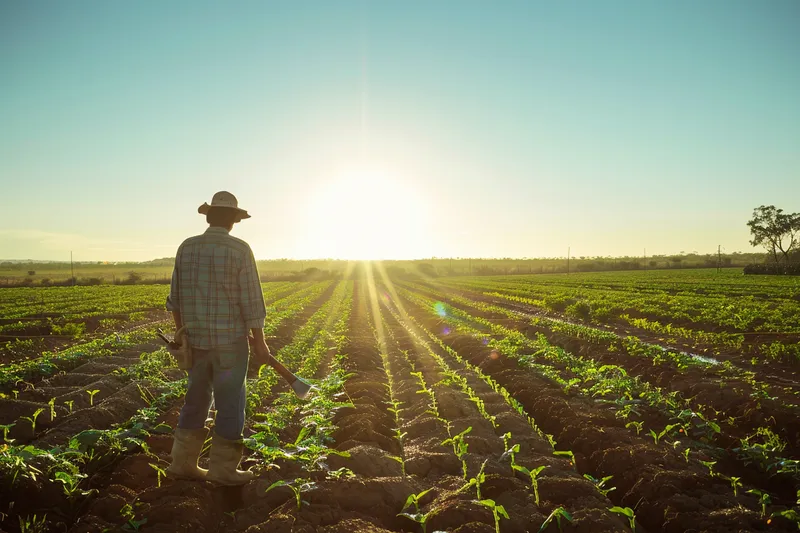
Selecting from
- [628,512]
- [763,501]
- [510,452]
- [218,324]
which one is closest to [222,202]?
[218,324]

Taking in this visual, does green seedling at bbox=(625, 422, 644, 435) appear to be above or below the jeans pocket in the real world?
below

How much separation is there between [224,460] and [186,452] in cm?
38

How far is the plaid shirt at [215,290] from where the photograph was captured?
370 centimetres

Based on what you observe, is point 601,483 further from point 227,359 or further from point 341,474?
point 227,359

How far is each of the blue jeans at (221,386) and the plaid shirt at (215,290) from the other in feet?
0.35

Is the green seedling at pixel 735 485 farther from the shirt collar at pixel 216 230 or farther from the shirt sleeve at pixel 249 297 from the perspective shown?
the shirt collar at pixel 216 230

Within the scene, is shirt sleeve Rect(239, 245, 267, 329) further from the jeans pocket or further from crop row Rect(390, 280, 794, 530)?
crop row Rect(390, 280, 794, 530)

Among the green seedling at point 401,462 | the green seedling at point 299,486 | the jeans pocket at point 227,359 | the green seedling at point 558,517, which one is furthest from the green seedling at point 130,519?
the green seedling at point 558,517

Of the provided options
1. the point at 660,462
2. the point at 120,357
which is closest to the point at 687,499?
the point at 660,462

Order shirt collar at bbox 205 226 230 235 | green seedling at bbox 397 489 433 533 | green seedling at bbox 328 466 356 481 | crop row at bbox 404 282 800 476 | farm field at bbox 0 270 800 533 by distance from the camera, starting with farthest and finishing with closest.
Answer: crop row at bbox 404 282 800 476
green seedling at bbox 328 466 356 481
shirt collar at bbox 205 226 230 235
farm field at bbox 0 270 800 533
green seedling at bbox 397 489 433 533

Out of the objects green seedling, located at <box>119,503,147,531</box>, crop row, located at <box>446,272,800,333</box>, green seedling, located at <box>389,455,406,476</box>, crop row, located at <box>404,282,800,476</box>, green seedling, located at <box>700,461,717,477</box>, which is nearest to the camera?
green seedling, located at <box>119,503,147,531</box>

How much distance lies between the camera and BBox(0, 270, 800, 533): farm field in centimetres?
364

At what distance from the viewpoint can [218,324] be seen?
3693 mm

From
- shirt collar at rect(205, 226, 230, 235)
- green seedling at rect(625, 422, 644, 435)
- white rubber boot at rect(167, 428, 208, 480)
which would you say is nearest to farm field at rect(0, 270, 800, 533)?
green seedling at rect(625, 422, 644, 435)
